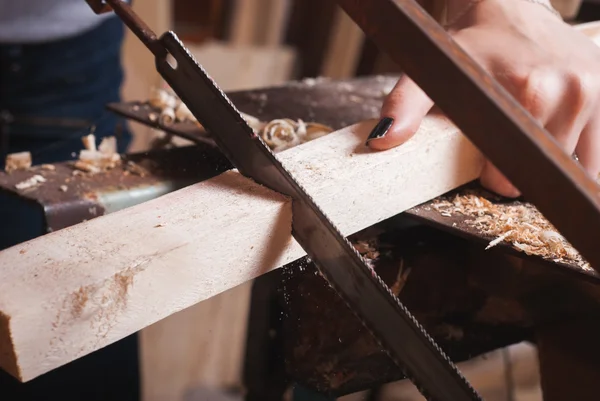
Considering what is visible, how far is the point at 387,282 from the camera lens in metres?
0.98

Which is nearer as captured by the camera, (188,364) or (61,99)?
(61,99)

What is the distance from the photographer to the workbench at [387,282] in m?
0.94

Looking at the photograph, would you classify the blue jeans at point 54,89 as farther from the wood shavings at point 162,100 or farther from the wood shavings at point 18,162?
the wood shavings at point 18,162

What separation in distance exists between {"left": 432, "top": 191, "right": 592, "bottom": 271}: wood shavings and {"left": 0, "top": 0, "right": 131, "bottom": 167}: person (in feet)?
2.87

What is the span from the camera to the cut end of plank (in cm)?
61

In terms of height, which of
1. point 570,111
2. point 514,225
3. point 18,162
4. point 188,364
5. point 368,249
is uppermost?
point 570,111

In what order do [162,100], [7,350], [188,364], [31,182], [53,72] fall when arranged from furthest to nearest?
[188,364], [53,72], [162,100], [31,182], [7,350]

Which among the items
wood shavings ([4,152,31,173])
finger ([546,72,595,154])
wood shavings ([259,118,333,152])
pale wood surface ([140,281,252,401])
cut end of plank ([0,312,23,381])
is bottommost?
pale wood surface ([140,281,252,401])

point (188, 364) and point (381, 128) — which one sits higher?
point (381, 128)

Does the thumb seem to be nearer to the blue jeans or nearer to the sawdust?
the sawdust

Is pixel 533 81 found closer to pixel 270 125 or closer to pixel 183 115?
pixel 270 125

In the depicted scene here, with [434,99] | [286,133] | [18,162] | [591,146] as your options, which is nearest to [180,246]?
[434,99]

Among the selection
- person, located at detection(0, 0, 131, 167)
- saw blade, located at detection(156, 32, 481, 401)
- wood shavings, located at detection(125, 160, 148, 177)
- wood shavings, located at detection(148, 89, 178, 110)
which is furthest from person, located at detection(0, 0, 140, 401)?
saw blade, located at detection(156, 32, 481, 401)

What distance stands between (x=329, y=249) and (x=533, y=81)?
17.3 inches
